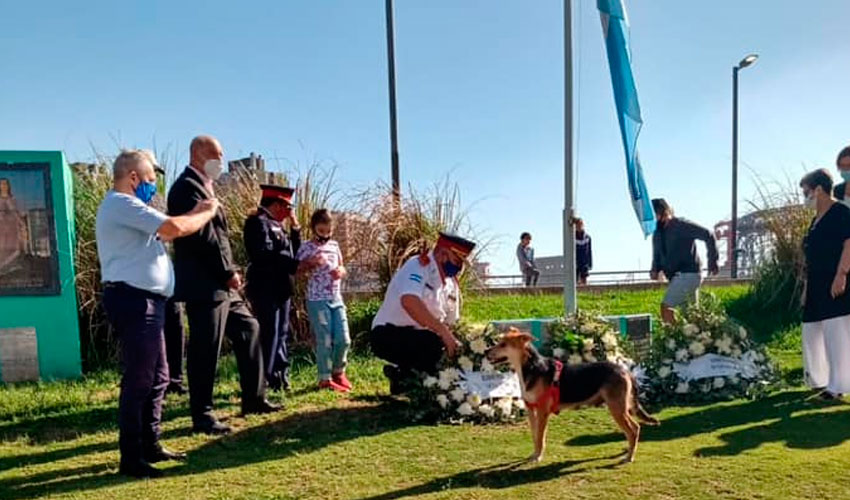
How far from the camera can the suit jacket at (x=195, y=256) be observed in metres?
4.34

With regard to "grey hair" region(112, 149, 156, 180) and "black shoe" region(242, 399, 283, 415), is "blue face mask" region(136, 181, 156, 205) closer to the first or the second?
"grey hair" region(112, 149, 156, 180)

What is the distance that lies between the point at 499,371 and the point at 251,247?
7.53 feet

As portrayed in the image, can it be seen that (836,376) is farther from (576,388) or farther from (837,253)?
(576,388)

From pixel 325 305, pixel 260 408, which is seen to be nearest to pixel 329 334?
pixel 325 305

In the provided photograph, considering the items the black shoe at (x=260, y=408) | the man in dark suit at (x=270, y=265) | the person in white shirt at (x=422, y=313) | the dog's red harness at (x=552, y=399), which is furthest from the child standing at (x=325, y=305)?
the dog's red harness at (x=552, y=399)

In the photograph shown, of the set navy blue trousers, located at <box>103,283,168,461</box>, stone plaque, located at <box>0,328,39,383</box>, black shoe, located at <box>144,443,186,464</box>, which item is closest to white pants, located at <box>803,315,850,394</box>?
black shoe, located at <box>144,443,186,464</box>

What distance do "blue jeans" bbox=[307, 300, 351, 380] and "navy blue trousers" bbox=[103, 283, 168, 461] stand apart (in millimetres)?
2152

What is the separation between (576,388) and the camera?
403cm

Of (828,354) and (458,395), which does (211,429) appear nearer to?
(458,395)

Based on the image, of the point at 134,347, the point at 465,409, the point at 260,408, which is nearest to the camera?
the point at 134,347

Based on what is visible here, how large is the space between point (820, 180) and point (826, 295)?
3.15 ft

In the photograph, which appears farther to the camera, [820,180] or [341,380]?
[341,380]

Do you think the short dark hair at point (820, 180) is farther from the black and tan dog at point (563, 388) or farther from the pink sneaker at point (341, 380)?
the pink sneaker at point (341, 380)

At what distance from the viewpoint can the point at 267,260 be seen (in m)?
5.46
